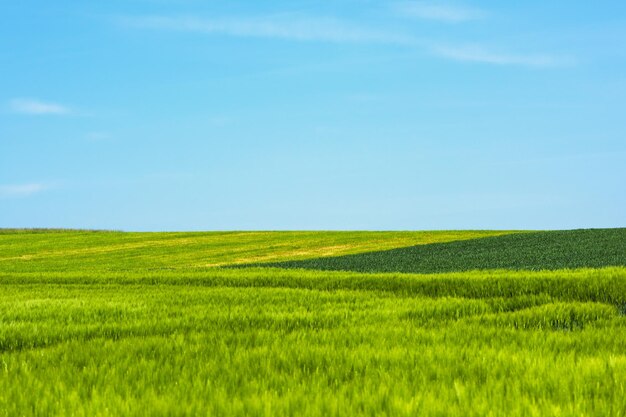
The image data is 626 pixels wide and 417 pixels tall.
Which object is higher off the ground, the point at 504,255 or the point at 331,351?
the point at 331,351

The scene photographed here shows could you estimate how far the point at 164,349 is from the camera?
309 inches

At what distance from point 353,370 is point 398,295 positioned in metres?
9.12

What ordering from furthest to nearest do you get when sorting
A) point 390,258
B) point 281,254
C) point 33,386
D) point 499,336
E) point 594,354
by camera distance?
point 281,254 → point 390,258 → point 499,336 → point 594,354 → point 33,386

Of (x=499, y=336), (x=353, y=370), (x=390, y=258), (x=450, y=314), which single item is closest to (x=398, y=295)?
(x=450, y=314)

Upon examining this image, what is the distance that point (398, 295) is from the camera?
15.5 m

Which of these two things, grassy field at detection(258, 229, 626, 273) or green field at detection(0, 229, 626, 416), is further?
grassy field at detection(258, 229, 626, 273)

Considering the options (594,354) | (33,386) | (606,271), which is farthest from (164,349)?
(606,271)

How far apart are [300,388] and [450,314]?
648cm

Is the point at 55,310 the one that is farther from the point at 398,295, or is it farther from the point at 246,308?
the point at 398,295

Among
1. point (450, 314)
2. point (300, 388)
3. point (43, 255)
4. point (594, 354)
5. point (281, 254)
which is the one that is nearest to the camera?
point (300, 388)

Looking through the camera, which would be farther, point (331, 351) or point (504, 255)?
point (504, 255)

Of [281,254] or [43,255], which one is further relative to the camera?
[43,255]

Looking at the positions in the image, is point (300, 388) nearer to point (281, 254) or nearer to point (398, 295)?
point (398, 295)

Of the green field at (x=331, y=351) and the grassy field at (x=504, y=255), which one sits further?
the grassy field at (x=504, y=255)
